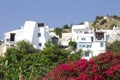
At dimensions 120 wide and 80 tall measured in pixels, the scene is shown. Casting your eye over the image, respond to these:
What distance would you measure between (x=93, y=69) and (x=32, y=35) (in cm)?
6459

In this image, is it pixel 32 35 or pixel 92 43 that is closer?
pixel 32 35

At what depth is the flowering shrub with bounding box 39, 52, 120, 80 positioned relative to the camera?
2039 centimetres

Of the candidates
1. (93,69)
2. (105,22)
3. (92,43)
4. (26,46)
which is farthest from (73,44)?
(93,69)

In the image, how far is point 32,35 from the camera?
279 ft

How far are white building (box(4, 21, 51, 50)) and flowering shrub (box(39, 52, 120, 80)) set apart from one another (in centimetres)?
6243

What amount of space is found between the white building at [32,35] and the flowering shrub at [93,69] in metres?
62.4

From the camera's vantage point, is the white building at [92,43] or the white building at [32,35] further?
the white building at [32,35]

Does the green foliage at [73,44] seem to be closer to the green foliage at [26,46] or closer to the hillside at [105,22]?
the green foliage at [26,46]

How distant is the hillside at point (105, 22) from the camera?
113525 mm

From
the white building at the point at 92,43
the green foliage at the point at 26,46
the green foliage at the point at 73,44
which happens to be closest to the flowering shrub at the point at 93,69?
the green foliage at the point at 26,46

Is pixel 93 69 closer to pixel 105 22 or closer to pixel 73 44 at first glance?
pixel 73 44

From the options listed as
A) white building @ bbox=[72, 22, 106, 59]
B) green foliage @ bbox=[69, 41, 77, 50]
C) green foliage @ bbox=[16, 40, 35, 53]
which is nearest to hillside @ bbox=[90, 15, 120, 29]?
white building @ bbox=[72, 22, 106, 59]

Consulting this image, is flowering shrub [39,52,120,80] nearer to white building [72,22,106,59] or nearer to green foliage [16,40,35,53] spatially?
green foliage [16,40,35,53]

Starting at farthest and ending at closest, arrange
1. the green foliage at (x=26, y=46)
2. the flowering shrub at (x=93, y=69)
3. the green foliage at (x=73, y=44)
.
Result: the green foliage at (x=73, y=44)
the green foliage at (x=26, y=46)
the flowering shrub at (x=93, y=69)
